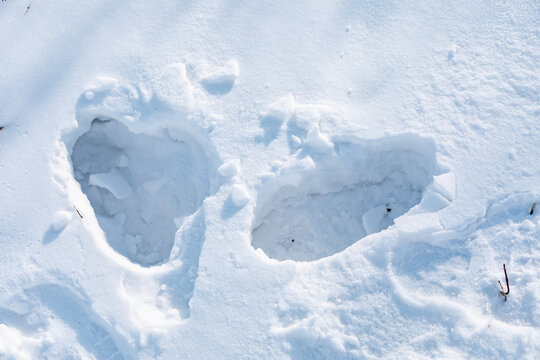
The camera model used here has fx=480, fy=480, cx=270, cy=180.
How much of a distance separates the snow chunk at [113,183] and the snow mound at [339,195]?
2.28 feet

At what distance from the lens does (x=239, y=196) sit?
2.15 metres

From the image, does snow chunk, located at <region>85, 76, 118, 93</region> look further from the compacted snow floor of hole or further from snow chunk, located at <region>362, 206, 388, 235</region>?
snow chunk, located at <region>362, 206, 388, 235</region>

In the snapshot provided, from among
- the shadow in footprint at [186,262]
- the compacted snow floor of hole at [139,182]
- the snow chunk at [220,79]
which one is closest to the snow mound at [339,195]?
the shadow in footprint at [186,262]

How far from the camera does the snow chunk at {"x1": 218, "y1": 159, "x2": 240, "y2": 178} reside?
2197 mm

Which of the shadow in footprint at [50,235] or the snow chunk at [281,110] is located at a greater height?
the snow chunk at [281,110]

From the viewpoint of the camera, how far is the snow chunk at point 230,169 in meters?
2.20

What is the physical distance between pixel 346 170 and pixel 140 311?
1.12 m

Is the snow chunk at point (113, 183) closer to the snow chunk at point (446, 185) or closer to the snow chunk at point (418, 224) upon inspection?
the snow chunk at point (418, 224)

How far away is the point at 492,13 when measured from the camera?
234cm

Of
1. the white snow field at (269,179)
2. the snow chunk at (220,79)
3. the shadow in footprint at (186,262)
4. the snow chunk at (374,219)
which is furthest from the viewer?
the snow chunk at (220,79)

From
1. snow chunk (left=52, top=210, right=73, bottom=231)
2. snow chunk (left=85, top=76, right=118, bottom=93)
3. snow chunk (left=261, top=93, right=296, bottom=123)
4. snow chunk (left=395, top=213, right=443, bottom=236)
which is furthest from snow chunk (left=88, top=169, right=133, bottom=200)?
snow chunk (left=395, top=213, right=443, bottom=236)

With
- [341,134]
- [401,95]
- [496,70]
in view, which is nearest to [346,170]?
[341,134]

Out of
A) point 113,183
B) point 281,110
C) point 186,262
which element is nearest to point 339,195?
point 281,110

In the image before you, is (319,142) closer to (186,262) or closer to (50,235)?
(186,262)
